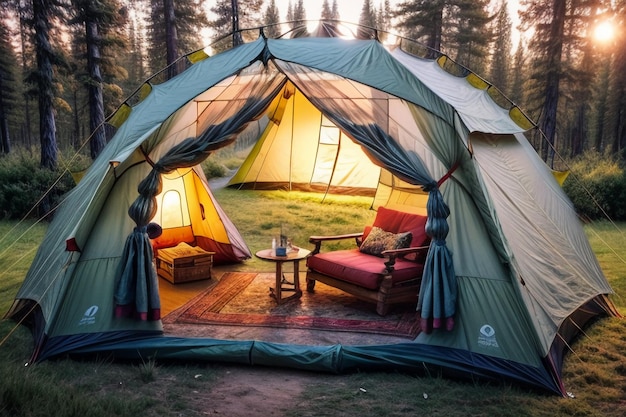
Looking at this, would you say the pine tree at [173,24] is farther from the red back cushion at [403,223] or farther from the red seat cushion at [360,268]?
the red seat cushion at [360,268]

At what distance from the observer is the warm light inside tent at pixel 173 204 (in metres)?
7.06

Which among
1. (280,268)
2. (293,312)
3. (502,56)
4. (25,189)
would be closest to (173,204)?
(280,268)

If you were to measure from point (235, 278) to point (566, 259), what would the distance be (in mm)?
4088

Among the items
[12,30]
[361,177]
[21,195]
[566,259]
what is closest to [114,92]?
[21,195]

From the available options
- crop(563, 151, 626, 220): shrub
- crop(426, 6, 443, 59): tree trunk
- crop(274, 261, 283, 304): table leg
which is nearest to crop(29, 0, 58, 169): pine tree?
crop(274, 261, 283, 304): table leg

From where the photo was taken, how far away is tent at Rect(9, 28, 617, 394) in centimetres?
421

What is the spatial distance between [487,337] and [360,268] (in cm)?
175

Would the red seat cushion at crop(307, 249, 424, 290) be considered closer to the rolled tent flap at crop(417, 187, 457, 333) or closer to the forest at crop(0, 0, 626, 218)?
the rolled tent flap at crop(417, 187, 457, 333)

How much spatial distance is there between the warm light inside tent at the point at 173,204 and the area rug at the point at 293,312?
1370 millimetres

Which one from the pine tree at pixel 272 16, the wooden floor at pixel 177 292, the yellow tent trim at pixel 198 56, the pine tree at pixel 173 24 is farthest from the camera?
the pine tree at pixel 272 16

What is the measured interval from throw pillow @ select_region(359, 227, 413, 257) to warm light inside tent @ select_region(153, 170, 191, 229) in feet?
9.01

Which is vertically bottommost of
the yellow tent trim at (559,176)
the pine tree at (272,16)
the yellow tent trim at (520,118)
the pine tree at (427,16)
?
the yellow tent trim at (559,176)

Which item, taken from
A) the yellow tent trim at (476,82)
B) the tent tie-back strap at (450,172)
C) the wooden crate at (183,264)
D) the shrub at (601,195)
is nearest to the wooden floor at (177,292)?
the wooden crate at (183,264)

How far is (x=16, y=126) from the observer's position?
30.8m
